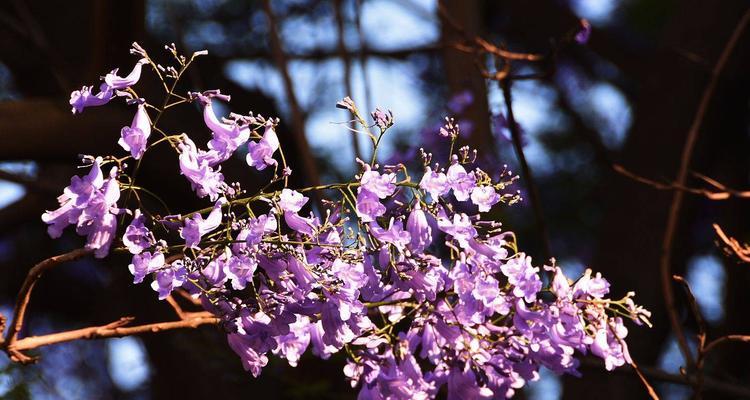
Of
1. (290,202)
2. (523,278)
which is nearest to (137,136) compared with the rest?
(290,202)

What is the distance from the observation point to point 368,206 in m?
0.98

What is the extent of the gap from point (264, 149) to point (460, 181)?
7.7 inches

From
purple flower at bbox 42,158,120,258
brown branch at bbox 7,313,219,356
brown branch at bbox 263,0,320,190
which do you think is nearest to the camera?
purple flower at bbox 42,158,120,258

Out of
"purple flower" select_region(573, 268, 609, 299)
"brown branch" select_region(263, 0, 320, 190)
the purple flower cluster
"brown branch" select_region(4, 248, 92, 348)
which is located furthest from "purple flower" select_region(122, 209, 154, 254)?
"brown branch" select_region(263, 0, 320, 190)

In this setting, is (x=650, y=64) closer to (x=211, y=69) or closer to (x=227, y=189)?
(x=211, y=69)

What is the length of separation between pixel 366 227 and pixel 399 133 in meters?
3.12

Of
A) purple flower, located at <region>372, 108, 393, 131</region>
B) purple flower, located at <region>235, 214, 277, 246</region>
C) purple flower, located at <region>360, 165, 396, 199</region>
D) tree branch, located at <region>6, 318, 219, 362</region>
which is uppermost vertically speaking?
purple flower, located at <region>372, 108, 393, 131</region>

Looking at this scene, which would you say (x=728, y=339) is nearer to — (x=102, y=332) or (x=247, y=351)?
(x=247, y=351)

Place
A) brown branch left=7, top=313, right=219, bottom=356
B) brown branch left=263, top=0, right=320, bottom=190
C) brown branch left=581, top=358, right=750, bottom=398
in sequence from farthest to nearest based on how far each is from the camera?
brown branch left=263, top=0, right=320, bottom=190 < brown branch left=581, top=358, right=750, bottom=398 < brown branch left=7, top=313, right=219, bottom=356

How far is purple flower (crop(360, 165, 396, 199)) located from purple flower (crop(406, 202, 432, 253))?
45mm

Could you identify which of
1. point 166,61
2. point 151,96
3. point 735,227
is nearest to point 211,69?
point 166,61

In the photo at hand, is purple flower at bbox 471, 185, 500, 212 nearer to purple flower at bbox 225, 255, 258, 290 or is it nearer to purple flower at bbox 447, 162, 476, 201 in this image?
purple flower at bbox 447, 162, 476, 201

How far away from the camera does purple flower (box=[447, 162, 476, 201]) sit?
3.31 feet

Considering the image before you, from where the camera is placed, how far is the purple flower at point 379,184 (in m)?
0.98
